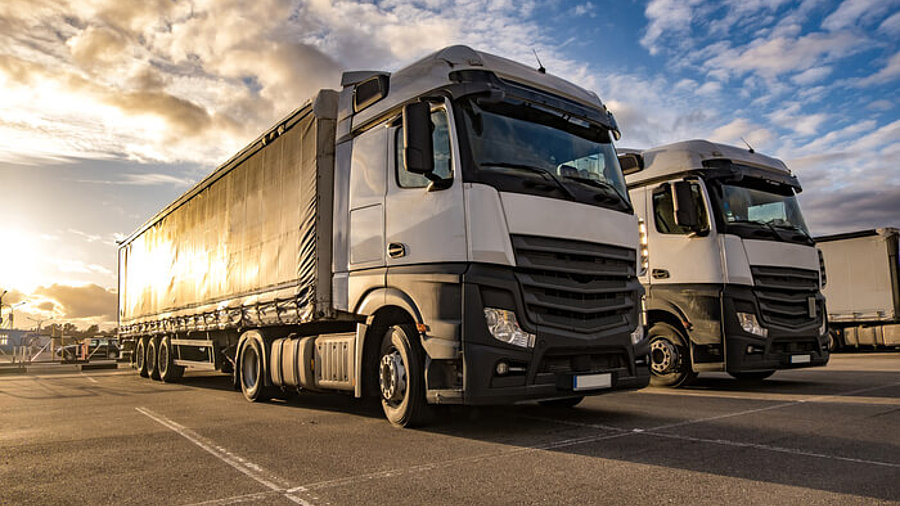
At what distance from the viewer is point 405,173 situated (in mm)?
6508

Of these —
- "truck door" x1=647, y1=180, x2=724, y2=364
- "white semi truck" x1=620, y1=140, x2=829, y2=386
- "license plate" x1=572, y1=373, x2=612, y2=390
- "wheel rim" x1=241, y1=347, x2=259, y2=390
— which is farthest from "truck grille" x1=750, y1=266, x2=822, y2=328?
"wheel rim" x1=241, y1=347, x2=259, y2=390

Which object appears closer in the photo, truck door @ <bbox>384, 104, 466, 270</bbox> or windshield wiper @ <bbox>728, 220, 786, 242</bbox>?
truck door @ <bbox>384, 104, 466, 270</bbox>

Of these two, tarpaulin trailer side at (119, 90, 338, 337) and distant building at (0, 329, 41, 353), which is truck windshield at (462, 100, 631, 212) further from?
distant building at (0, 329, 41, 353)

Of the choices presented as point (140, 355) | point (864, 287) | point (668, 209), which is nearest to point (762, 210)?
point (668, 209)

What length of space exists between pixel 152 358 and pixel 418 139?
12.8m

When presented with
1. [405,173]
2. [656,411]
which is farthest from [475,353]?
[656,411]

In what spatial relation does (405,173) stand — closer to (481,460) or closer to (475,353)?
(475,353)

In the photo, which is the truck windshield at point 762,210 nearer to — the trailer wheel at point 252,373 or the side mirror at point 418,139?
the side mirror at point 418,139

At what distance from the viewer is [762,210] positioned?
9.62m

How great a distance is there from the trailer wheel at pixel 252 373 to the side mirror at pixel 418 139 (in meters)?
4.90

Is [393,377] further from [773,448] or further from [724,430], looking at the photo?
[773,448]

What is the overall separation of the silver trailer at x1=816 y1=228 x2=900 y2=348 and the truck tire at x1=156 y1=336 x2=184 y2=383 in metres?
17.4

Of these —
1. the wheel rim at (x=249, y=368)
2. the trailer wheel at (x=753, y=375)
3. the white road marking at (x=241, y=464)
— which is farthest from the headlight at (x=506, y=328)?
the trailer wheel at (x=753, y=375)

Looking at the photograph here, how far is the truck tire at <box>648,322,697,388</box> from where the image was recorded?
9.45m
